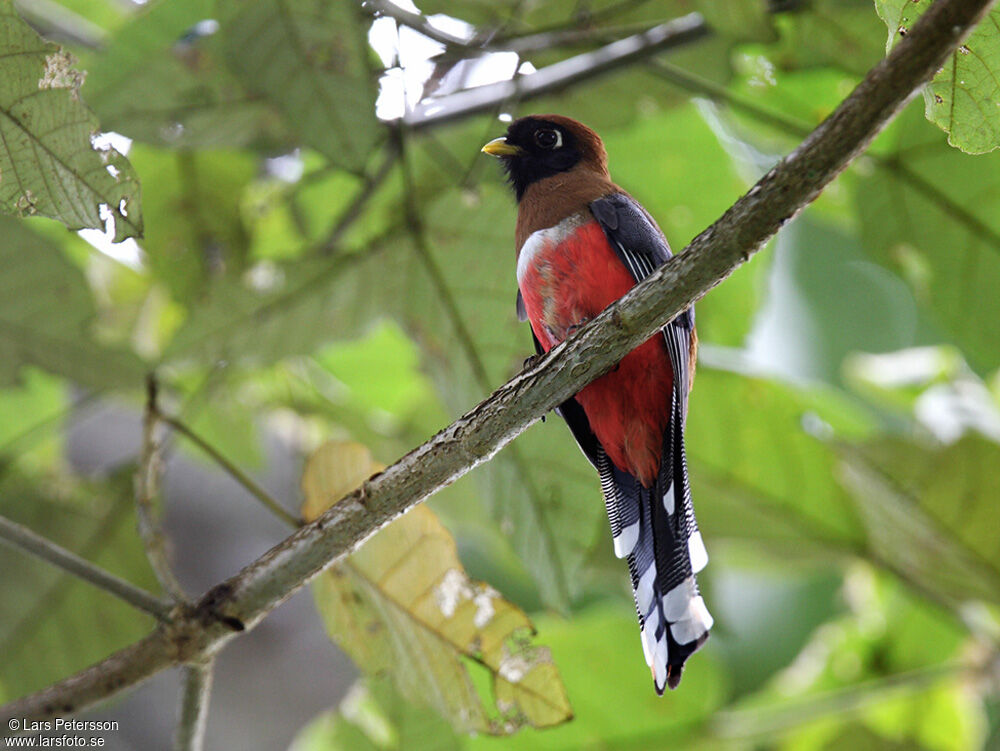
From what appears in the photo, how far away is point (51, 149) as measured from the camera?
3.45ft

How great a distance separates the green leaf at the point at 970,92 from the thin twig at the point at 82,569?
44.8 inches

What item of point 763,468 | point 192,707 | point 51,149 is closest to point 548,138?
point 51,149

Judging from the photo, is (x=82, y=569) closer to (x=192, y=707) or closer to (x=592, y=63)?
(x=192, y=707)

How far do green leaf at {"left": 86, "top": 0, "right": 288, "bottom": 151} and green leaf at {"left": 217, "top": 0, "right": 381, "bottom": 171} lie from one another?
0.40 meters

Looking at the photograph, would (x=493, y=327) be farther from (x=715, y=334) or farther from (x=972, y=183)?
(x=972, y=183)

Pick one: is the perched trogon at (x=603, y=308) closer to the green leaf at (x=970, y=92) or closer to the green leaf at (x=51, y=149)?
the green leaf at (x=970, y=92)

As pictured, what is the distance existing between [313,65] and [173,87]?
0.70 meters

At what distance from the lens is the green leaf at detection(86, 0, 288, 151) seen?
215 cm

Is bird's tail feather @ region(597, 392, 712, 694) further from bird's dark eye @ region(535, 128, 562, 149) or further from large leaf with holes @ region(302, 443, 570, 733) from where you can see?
bird's dark eye @ region(535, 128, 562, 149)

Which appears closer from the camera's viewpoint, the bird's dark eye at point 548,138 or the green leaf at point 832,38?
the bird's dark eye at point 548,138

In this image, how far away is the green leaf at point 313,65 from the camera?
5.33 ft

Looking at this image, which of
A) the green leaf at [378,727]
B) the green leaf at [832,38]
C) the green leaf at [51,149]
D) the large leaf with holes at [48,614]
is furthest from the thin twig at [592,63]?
the large leaf with holes at [48,614]

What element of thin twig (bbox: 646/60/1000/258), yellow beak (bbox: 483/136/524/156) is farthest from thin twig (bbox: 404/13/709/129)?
yellow beak (bbox: 483/136/524/156)

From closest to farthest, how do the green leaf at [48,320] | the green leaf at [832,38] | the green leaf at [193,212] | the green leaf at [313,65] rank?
1. the green leaf at [313,65]
2. the green leaf at [832,38]
3. the green leaf at [48,320]
4. the green leaf at [193,212]
